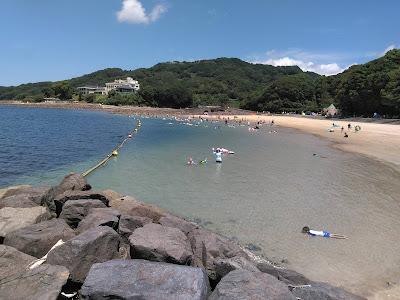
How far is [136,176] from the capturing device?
26.0 meters

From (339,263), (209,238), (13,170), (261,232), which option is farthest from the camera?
(13,170)

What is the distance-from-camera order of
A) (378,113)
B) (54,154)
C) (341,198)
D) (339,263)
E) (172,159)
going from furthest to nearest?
1. (378,113)
2. (54,154)
3. (172,159)
4. (341,198)
5. (339,263)

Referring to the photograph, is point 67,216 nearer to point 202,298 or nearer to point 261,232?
point 202,298

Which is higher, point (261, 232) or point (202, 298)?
point (202, 298)

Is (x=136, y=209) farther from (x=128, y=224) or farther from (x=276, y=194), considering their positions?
(x=276, y=194)

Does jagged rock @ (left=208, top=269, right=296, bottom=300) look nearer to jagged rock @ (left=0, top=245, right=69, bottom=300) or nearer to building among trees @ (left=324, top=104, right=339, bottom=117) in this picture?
jagged rock @ (left=0, top=245, right=69, bottom=300)

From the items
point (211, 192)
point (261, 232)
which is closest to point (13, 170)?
point (211, 192)

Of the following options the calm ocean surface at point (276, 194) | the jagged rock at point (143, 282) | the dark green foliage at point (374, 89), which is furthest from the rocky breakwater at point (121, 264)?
the dark green foliage at point (374, 89)

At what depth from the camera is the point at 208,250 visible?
33.7ft

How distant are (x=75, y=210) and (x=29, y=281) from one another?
4.42 m

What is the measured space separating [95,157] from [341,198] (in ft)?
74.6

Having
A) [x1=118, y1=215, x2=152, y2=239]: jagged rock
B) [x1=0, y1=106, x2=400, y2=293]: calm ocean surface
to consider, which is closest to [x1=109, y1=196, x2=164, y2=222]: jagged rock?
[x1=118, y1=215, x2=152, y2=239]: jagged rock

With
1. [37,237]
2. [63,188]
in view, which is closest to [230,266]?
[37,237]

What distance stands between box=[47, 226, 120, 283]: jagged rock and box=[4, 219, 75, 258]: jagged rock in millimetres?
1141
